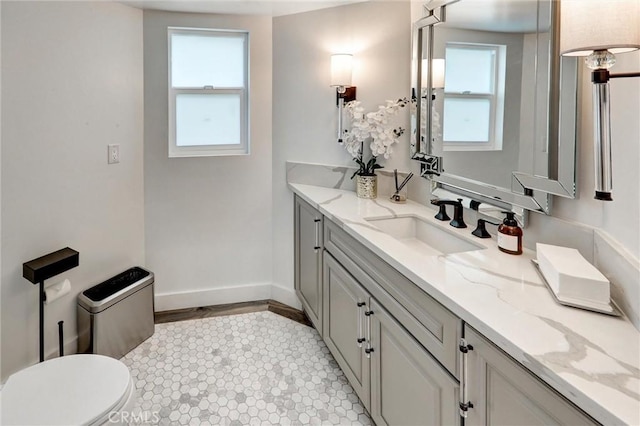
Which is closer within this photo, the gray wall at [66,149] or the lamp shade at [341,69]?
the gray wall at [66,149]

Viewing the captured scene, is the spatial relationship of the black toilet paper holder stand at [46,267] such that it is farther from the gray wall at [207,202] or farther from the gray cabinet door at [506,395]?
the gray cabinet door at [506,395]

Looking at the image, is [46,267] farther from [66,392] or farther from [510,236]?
[510,236]

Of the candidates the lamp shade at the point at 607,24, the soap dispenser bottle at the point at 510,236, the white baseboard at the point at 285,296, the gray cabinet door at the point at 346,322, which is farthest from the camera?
the white baseboard at the point at 285,296

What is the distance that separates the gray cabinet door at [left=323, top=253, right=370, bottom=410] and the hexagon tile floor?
18 centimetres

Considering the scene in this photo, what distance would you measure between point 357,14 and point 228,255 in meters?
1.91

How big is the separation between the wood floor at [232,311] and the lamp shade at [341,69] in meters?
1.63

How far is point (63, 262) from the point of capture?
201cm

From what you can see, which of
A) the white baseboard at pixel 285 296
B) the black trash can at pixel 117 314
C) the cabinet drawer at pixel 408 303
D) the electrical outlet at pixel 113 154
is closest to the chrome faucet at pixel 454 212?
the cabinet drawer at pixel 408 303

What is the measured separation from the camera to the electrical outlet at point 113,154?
2.45m

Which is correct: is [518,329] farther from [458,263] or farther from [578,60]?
[578,60]


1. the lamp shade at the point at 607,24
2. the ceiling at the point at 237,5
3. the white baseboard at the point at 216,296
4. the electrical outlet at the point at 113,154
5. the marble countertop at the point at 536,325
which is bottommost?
the white baseboard at the point at 216,296

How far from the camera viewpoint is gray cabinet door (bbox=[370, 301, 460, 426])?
1.17m

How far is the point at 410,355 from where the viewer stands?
1334 millimetres

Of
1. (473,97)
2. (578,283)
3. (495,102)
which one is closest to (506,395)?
(578,283)
